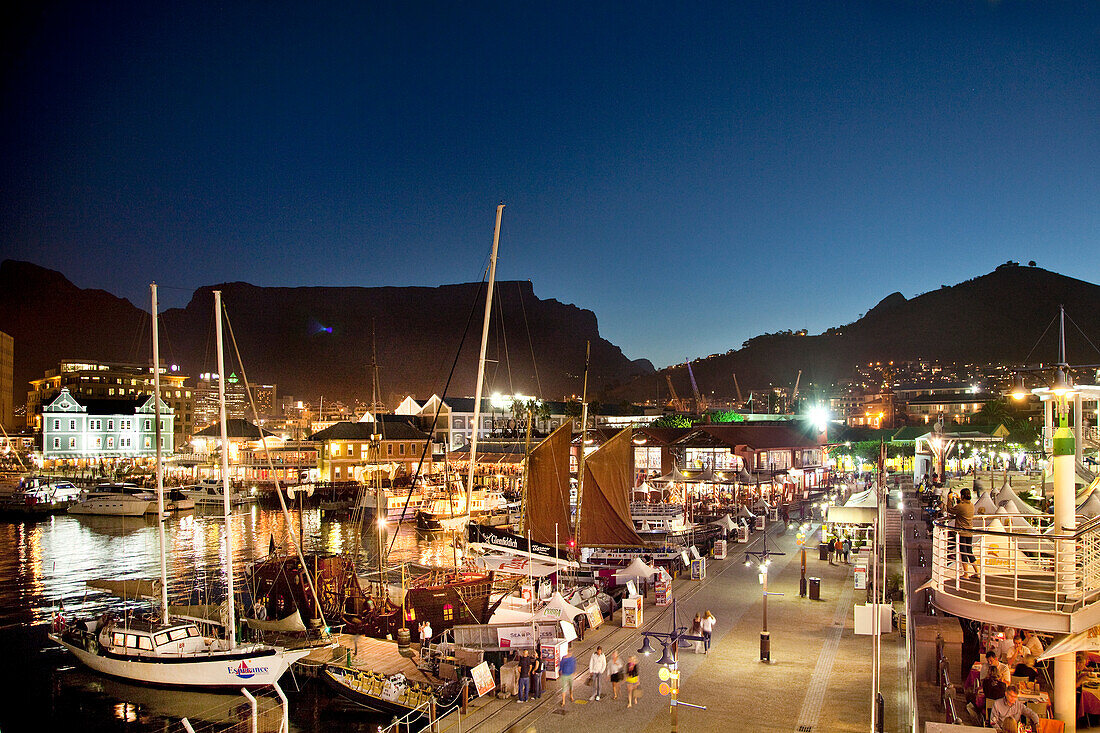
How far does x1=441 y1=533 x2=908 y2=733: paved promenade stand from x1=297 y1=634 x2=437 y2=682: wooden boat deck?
506cm

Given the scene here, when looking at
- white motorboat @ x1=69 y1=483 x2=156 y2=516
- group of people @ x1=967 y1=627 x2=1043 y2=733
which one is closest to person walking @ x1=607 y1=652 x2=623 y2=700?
group of people @ x1=967 y1=627 x2=1043 y2=733

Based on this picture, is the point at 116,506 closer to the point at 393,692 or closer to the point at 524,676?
the point at 393,692

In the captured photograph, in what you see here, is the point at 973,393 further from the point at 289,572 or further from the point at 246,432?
the point at 289,572

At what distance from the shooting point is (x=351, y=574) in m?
24.9

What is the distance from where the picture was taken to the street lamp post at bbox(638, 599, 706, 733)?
12.8 meters

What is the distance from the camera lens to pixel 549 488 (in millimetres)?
30516

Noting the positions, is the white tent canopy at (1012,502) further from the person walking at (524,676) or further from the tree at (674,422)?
the tree at (674,422)

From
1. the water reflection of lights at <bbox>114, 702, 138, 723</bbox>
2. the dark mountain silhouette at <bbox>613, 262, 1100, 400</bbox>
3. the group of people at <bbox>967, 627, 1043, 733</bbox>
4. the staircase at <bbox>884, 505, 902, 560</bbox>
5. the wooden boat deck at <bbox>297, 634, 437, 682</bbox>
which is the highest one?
the dark mountain silhouette at <bbox>613, 262, 1100, 400</bbox>

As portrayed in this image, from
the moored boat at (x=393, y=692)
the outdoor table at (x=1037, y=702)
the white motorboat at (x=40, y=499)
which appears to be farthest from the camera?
the white motorboat at (x=40, y=499)

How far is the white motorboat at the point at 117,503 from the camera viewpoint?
6391 cm

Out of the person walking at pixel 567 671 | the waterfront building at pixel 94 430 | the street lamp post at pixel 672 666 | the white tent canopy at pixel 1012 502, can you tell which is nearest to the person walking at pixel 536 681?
the person walking at pixel 567 671

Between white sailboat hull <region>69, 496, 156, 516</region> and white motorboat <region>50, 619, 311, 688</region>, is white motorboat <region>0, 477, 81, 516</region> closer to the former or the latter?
white sailboat hull <region>69, 496, 156, 516</region>

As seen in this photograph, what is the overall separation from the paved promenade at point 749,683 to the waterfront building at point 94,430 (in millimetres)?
86529

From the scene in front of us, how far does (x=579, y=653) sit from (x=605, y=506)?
1296 cm
